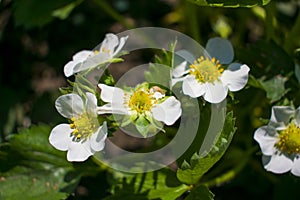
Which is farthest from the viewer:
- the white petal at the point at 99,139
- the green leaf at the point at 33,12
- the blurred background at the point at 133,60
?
the green leaf at the point at 33,12

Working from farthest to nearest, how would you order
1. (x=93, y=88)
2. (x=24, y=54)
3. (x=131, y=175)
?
(x=24, y=54)
(x=131, y=175)
(x=93, y=88)

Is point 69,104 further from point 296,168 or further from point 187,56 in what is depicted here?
point 296,168

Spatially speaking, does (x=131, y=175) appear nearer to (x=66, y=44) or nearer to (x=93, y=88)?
(x=93, y=88)

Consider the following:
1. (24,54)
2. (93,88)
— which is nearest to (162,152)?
(93,88)

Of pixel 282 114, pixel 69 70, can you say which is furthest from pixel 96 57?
pixel 282 114

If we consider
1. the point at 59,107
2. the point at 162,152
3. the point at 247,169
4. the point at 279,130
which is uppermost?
the point at 59,107

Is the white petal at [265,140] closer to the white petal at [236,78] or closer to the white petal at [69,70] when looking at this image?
the white petal at [236,78]

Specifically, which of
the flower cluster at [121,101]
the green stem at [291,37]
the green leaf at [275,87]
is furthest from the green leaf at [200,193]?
the green stem at [291,37]
